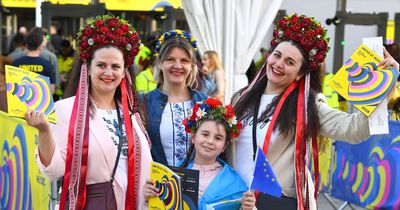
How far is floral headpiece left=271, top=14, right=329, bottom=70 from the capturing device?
3.22 metres

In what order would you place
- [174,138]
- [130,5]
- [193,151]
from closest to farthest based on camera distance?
1. [193,151]
2. [174,138]
3. [130,5]

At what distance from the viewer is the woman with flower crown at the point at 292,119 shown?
3.10 m

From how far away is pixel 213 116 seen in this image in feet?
10.5

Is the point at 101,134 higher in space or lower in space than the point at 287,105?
lower

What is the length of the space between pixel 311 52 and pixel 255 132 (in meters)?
0.52

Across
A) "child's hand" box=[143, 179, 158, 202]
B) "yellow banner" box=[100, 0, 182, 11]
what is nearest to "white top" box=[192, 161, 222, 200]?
"child's hand" box=[143, 179, 158, 202]

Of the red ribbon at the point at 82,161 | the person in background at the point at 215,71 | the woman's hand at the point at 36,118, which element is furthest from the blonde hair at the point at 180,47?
the person in background at the point at 215,71

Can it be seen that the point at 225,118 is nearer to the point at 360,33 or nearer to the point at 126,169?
the point at 126,169

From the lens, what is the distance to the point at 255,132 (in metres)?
3.17

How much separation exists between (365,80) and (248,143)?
681 millimetres

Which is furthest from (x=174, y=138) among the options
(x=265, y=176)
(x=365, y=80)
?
(x=365, y=80)

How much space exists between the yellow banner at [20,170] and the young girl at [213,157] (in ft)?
4.89

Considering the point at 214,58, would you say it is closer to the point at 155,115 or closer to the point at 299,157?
the point at 155,115

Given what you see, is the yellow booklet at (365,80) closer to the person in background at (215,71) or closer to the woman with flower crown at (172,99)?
the woman with flower crown at (172,99)
